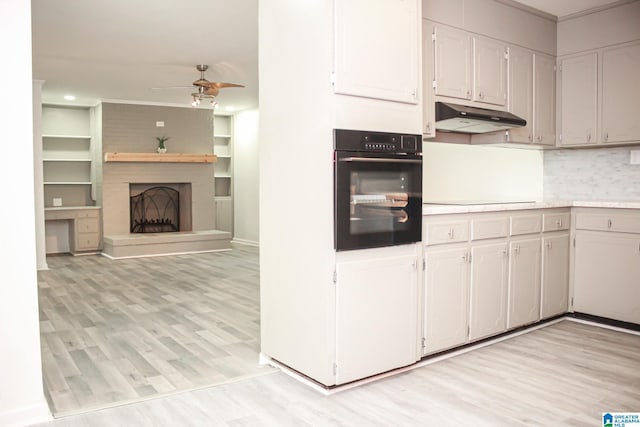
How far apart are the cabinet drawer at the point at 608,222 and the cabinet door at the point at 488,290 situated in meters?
1.01

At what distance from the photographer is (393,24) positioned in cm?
289

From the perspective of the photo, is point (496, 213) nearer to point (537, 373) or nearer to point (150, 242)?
point (537, 373)

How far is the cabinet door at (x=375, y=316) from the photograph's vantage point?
2746 mm

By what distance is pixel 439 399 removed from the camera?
268cm

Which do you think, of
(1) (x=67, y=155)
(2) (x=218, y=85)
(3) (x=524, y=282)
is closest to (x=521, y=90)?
(3) (x=524, y=282)

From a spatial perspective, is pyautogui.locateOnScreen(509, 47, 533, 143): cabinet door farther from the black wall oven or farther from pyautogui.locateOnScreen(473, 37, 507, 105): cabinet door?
the black wall oven

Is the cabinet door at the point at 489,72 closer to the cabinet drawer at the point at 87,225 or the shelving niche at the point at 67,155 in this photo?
the cabinet drawer at the point at 87,225

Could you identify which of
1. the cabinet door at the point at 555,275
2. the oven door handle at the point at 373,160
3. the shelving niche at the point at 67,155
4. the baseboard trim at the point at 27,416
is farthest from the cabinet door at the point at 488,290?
the shelving niche at the point at 67,155

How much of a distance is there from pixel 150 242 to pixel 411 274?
20.0 feet

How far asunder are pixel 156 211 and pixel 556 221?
7.16 m

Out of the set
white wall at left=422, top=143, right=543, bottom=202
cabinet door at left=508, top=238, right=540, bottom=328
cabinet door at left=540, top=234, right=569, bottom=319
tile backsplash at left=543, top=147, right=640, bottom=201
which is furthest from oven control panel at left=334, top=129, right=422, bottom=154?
tile backsplash at left=543, top=147, right=640, bottom=201

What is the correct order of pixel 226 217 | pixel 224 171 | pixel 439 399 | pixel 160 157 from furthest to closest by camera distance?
pixel 224 171 < pixel 226 217 < pixel 160 157 < pixel 439 399

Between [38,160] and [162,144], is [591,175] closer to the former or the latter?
[38,160]

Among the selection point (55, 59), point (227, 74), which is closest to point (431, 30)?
point (227, 74)
